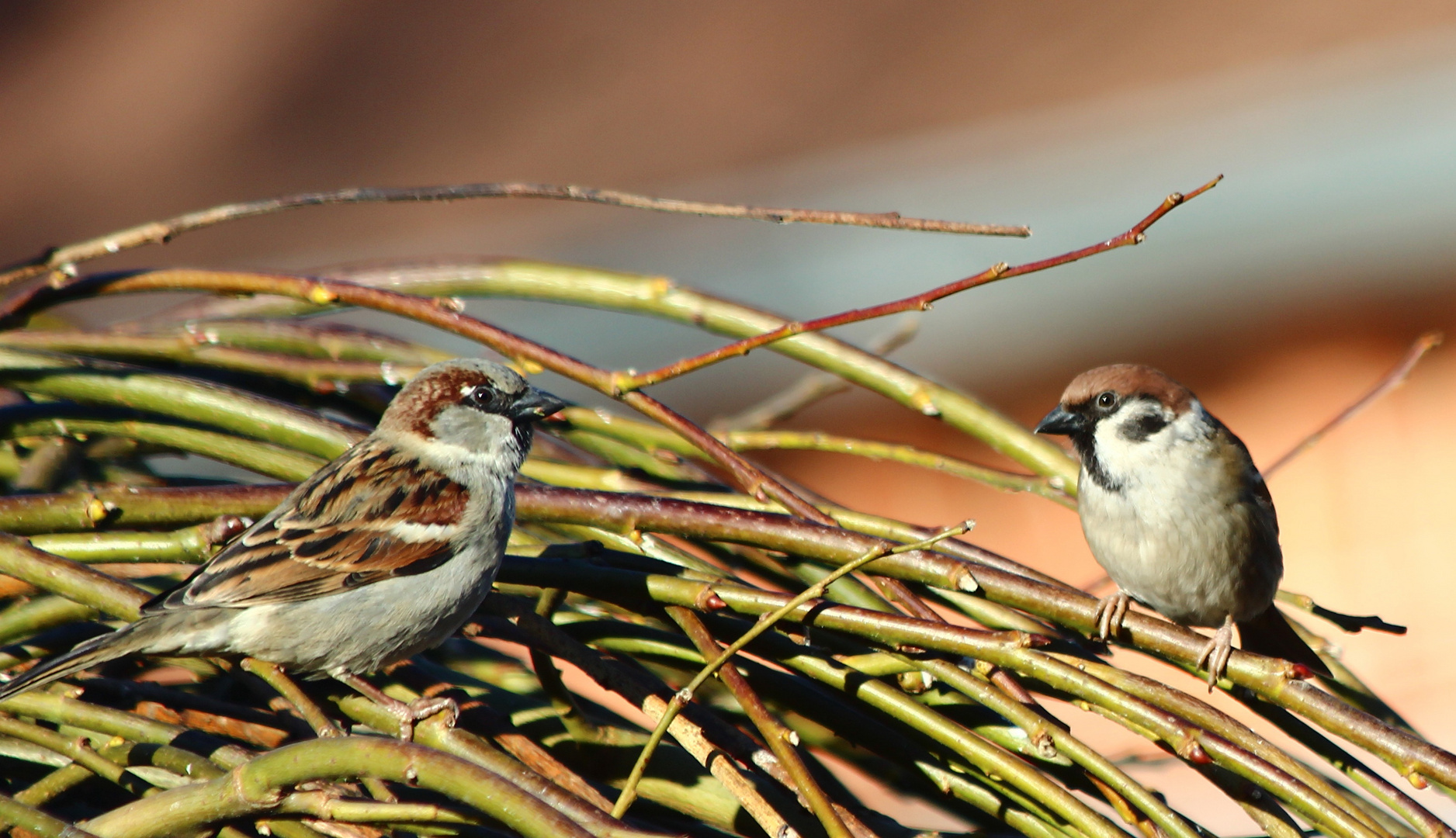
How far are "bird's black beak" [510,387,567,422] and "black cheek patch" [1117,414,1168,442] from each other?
975mm

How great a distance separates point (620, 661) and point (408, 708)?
26 centimetres

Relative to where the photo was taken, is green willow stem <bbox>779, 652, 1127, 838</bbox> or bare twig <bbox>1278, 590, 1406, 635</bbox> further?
bare twig <bbox>1278, 590, 1406, 635</bbox>

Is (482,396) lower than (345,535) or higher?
higher

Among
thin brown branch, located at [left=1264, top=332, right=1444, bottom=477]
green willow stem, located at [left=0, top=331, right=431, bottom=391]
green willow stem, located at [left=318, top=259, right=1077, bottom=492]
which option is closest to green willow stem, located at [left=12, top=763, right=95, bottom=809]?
green willow stem, located at [left=0, top=331, right=431, bottom=391]

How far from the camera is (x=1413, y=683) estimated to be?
15.8 feet

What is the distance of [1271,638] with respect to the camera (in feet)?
7.42

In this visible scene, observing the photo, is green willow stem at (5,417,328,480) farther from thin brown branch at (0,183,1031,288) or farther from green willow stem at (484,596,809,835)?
green willow stem at (484,596,809,835)

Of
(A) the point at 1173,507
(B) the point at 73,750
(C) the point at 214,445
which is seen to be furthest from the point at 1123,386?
(B) the point at 73,750

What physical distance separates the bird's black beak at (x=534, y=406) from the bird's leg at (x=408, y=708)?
514 mm

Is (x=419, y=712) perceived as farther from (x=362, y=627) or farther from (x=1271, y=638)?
(x=1271, y=638)

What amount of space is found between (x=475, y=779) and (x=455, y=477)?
2.96 feet

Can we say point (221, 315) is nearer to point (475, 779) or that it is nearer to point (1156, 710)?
point (475, 779)

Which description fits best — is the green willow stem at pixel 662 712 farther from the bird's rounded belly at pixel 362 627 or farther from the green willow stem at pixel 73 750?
the green willow stem at pixel 73 750

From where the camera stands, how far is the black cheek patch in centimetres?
226
